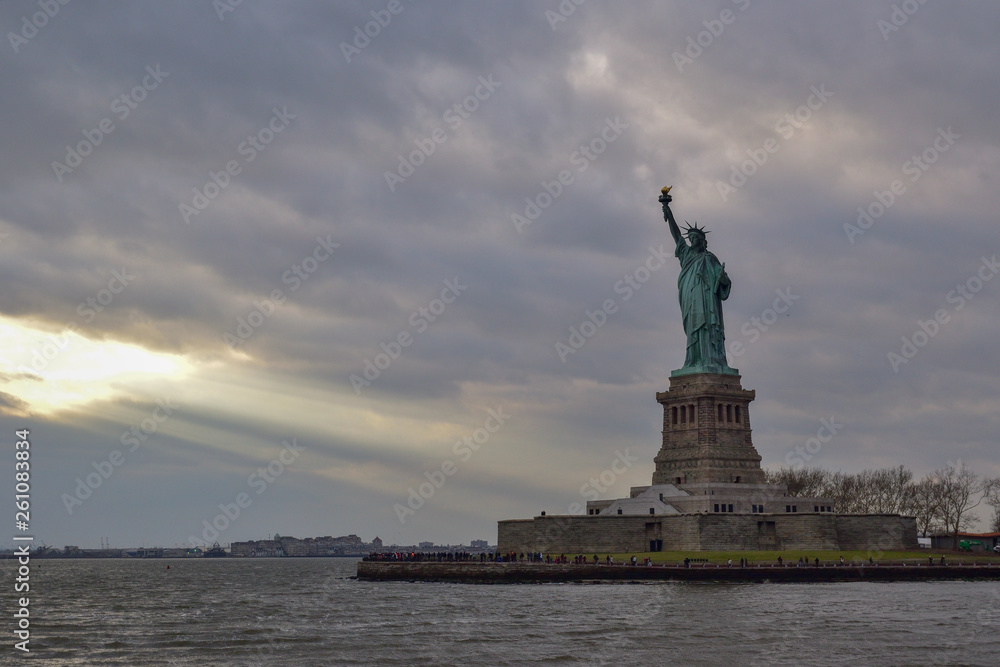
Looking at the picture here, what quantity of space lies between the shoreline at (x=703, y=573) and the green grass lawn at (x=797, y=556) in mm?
1917

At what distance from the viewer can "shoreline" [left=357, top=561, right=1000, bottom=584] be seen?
237 ft

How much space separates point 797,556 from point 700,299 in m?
25.5

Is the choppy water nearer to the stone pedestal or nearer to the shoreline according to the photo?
the shoreline

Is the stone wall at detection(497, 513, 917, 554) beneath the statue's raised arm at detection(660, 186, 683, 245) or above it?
beneath

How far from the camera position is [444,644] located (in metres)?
44.3

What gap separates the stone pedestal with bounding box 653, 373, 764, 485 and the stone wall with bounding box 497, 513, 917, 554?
20.4 feet

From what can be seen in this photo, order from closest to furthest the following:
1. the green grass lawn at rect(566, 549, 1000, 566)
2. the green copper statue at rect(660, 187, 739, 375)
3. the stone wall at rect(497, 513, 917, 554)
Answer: the green grass lawn at rect(566, 549, 1000, 566)
the stone wall at rect(497, 513, 917, 554)
the green copper statue at rect(660, 187, 739, 375)

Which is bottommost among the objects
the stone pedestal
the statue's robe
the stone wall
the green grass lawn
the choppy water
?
the choppy water

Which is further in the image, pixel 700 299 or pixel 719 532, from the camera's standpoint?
pixel 700 299

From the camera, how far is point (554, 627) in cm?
4853

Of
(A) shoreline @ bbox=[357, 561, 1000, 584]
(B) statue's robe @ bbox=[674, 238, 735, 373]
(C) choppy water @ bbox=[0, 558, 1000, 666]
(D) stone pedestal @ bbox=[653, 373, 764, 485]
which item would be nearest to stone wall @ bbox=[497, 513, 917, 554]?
(D) stone pedestal @ bbox=[653, 373, 764, 485]

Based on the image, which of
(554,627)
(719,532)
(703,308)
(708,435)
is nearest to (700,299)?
(703,308)

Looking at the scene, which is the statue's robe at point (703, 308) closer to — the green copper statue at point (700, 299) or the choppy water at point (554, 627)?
the green copper statue at point (700, 299)

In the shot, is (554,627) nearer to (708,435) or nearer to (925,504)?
(708,435)
